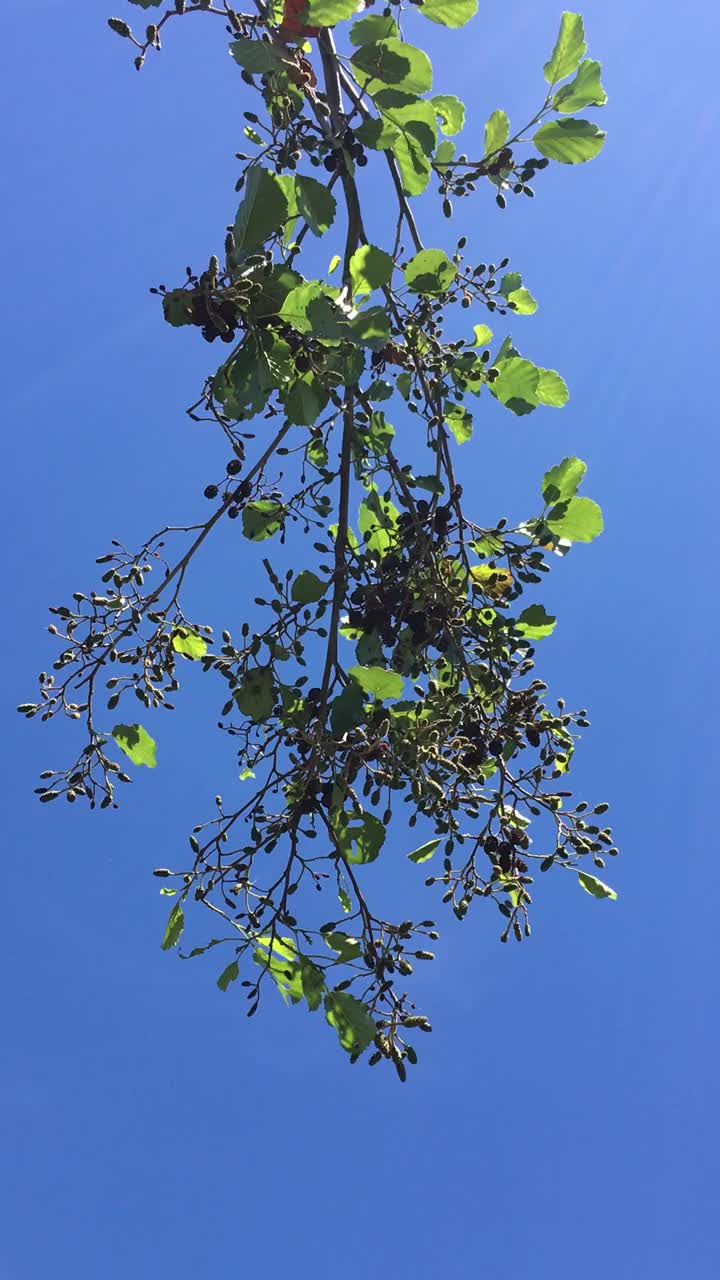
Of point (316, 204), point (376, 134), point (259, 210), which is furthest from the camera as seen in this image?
point (376, 134)

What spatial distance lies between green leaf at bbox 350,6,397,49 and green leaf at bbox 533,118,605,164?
0.54 meters

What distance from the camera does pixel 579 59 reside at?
238 centimetres

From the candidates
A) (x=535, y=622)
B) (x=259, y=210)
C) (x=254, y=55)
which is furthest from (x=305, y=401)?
(x=535, y=622)

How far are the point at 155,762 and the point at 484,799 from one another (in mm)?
968

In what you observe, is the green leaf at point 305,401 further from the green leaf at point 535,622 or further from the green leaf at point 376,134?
the green leaf at point 535,622

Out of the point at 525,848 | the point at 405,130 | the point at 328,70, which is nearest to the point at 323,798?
the point at 525,848

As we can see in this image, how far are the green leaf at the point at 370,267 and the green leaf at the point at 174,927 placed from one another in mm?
1635

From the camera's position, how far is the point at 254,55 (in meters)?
2.00

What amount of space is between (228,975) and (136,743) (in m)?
0.71

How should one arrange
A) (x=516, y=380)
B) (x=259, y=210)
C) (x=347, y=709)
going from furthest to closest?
(x=516, y=380), (x=347, y=709), (x=259, y=210)

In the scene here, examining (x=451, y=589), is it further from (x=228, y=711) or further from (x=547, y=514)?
(x=228, y=711)

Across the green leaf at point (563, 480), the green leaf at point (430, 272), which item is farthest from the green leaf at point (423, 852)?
the green leaf at point (430, 272)

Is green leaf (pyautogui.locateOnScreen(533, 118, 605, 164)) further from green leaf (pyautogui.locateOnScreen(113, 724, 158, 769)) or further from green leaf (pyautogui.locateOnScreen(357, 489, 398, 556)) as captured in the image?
green leaf (pyautogui.locateOnScreen(113, 724, 158, 769))

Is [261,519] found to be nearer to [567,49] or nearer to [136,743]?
[136,743]
